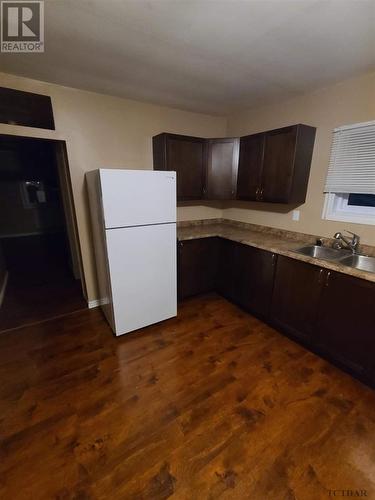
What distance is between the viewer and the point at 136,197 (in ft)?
6.93

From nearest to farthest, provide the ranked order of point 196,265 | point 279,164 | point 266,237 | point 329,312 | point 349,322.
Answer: point 349,322
point 329,312
point 279,164
point 266,237
point 196,265

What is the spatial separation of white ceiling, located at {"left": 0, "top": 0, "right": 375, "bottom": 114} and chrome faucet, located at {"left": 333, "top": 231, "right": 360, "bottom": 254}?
56.1 inches

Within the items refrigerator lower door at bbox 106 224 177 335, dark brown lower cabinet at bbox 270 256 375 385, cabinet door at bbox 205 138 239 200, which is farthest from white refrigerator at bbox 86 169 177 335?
dark brown lower cabinet at bbox 270 256 375 385

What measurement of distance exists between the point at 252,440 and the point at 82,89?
3406 millimetres

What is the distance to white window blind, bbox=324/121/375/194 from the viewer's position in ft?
6.75

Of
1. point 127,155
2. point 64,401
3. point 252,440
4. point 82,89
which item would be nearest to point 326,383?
point 252,440

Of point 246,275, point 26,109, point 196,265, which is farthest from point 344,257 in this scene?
point 26,109

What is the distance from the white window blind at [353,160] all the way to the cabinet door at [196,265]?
4.91 feet

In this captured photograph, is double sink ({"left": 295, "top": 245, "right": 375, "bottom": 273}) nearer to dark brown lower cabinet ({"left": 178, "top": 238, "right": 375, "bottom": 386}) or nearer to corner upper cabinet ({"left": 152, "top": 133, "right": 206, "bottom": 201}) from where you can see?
dark brown lower cabinet ({"left": 178, "top": 238, "right": 375, "bottom": 386})

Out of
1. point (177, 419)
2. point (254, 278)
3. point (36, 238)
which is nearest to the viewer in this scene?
point (177, 419)

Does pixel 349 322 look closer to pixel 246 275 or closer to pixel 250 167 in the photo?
pixel 246 275

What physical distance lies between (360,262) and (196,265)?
174 cm

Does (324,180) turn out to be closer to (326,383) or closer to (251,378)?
(326,383)

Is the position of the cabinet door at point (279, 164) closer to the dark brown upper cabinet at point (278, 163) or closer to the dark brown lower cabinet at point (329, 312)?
the dark brown upper cabinet at point (278, 163)
